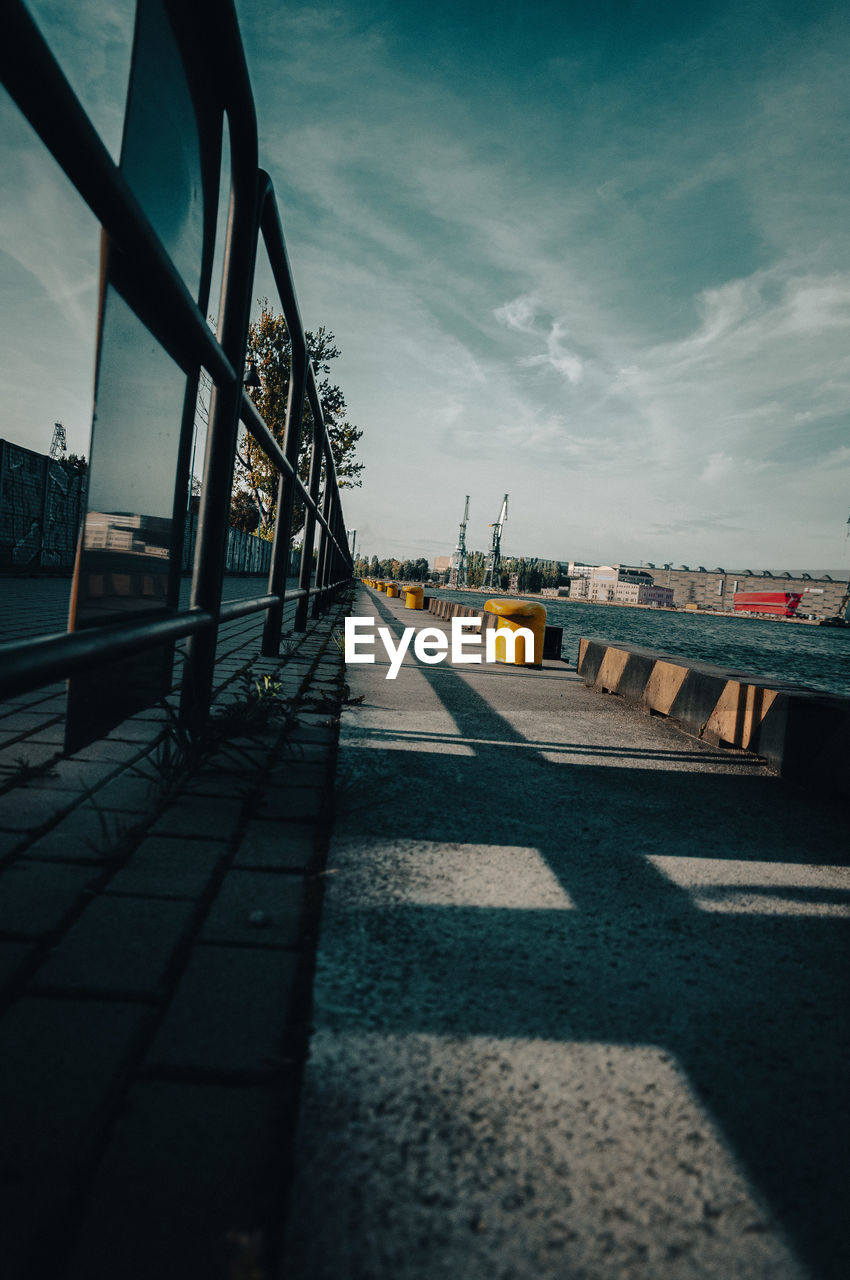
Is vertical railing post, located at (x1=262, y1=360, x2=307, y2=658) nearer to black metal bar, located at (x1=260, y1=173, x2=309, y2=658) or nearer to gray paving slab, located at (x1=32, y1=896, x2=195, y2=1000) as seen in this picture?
black metal bar, located at (x1=260, y1=173, x2=309, y2=658)

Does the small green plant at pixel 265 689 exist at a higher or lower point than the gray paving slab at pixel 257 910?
higher

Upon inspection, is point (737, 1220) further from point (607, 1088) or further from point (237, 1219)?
point (237, 1219)

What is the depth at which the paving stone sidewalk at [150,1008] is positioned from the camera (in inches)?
28.4

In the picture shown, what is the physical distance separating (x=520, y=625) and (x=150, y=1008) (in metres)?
6.62

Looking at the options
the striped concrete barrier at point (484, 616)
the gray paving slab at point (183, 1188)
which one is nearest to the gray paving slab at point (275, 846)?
the gray paving slab at point (183, 1188)

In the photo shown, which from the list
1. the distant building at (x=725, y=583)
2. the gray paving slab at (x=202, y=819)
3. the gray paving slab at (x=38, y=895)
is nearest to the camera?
the gray paving slab at (x=38, y=895)

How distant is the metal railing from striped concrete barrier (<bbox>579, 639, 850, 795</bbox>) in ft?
8.12

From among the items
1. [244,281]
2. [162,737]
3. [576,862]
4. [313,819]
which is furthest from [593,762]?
[244,281]

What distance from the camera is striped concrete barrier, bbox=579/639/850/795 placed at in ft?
9.50

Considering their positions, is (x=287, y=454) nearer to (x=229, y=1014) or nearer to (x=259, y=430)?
(x=259, y=430)

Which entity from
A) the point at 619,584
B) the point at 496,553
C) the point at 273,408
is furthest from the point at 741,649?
the point at 619,584

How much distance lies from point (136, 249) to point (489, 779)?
199 centimetres

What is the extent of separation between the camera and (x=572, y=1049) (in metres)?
1.08

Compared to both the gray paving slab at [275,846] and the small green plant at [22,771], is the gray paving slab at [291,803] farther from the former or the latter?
the small green plant at [22,771]
